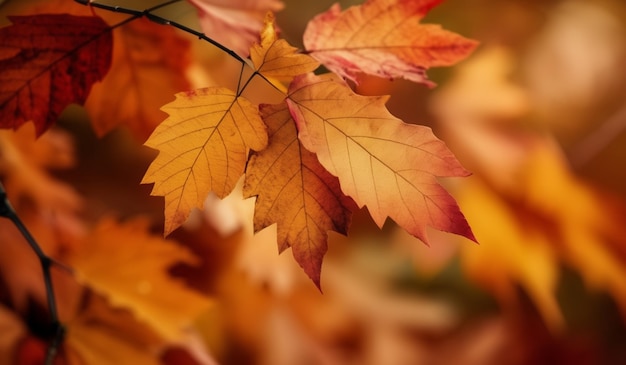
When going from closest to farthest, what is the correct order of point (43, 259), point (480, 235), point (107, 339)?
point (43, 259)
point (107, 339)
point (480, 235)

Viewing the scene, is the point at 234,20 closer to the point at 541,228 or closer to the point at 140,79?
the point at 140,79

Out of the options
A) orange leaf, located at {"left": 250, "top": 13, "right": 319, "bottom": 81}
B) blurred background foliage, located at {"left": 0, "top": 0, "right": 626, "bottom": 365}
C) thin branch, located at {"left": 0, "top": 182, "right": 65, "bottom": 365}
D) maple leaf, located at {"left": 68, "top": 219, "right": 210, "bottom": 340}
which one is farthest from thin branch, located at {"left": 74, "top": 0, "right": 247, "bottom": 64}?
blurred background foliage, located at {"left": 0, "top": 0, "right": 626, "bottom": 365}

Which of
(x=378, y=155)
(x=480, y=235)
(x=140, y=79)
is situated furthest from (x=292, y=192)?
(x=480, y=235)

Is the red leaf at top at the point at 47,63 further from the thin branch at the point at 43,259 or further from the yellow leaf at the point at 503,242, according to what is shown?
the yellow leaf at the point at 503,242

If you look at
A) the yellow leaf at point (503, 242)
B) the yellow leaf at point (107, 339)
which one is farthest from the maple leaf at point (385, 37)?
the yellow leaf at point (503, 242)

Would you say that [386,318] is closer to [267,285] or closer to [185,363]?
[267,285]

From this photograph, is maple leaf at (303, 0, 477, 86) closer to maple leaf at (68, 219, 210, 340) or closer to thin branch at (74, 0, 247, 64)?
thin branch at (74, 0, 247, 64)
